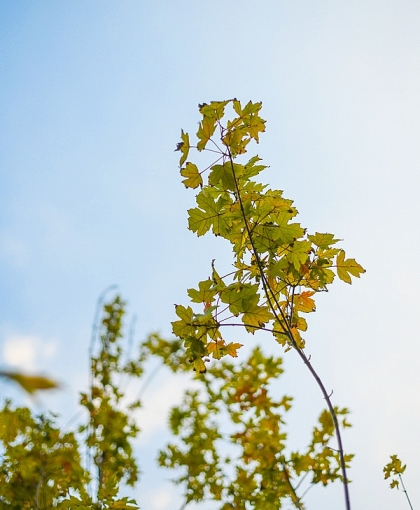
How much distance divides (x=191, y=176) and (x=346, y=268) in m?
0.73

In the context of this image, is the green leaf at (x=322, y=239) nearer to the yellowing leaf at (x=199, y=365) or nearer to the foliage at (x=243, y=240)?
the foliage at (x=243, y=240)

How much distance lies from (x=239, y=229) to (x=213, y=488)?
10.3 feet

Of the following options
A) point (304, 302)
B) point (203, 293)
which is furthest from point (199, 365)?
point (304, 302)

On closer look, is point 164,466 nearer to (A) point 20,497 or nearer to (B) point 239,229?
(A) point 20,497

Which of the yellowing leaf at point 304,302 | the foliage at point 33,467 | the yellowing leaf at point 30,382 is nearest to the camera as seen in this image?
the yellowing leaf at point 30,382

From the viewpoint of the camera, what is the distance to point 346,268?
60.1 inches

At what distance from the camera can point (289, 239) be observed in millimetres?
1447

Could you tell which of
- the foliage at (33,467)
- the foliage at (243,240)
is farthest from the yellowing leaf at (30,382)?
the foliage at (33,467)

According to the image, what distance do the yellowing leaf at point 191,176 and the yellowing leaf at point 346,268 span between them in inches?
25.4

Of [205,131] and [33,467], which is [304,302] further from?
[33,467]

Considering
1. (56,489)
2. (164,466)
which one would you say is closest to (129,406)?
(164,466)

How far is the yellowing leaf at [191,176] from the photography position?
1.50 meters

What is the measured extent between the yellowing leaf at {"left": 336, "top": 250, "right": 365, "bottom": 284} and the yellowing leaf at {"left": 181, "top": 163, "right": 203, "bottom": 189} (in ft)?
2.12

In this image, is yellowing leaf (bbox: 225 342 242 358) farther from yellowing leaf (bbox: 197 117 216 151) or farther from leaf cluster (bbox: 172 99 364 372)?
yellowing leaf (bbox: 197 117 216 151)
